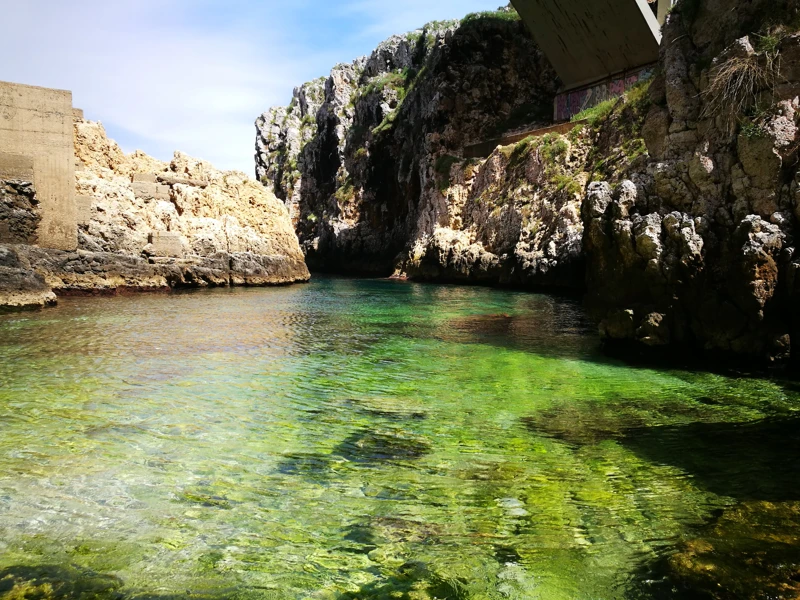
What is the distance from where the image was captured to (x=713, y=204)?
881 centimetres

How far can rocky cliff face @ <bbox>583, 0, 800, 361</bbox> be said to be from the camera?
26.0ft

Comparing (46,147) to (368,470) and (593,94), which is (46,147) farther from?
(593,94)

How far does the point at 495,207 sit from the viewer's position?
3181 cm

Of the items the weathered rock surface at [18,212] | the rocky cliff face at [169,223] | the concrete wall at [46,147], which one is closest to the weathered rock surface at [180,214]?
the rocky cliff face at [169,223]

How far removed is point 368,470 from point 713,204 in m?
7.00

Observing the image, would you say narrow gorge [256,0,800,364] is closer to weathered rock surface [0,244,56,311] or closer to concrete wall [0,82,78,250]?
weathered rock surface [0,244,56,311]

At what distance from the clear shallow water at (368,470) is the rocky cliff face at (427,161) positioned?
59.4 feet

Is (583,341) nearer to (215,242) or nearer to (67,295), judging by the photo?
(67,295)

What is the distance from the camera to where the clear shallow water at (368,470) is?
318 cm

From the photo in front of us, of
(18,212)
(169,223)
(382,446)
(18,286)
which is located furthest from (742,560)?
(169,223)

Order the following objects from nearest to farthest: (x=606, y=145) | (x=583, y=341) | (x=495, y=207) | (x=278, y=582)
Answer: (x=278, y=582) < (x=583, y=341) < (x=606, y=145) < (x=495, y=207)

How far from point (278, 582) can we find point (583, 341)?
8979 mm

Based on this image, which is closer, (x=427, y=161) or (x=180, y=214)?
(x=180, y=214)

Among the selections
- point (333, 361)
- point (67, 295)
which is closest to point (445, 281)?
point (67, 295)
